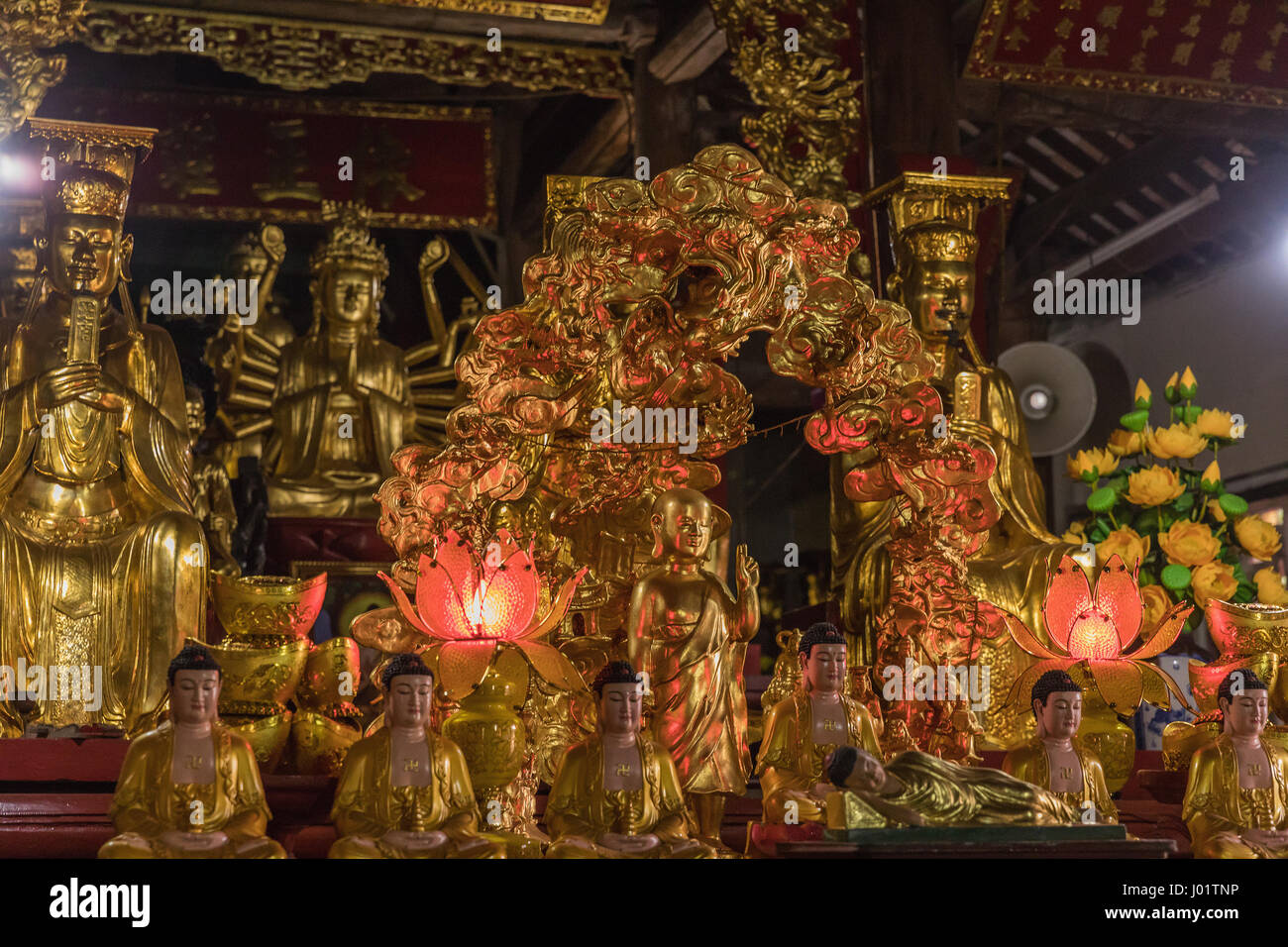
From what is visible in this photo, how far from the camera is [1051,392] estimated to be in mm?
8695

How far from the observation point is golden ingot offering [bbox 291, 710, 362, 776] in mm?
4301

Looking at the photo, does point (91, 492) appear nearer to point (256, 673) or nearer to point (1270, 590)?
point (256, 673)

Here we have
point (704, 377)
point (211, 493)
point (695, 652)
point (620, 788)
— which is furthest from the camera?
point (211, 493)

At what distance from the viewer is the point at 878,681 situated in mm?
4730

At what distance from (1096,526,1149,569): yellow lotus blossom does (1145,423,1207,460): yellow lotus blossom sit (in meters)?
0.28


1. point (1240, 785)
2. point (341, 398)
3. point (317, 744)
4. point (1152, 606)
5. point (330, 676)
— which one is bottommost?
point (1240, 785)

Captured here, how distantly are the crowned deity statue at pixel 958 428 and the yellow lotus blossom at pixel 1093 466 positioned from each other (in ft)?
0.50

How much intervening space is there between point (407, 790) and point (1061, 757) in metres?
1.58

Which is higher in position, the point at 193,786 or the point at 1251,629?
the point at 1251,629

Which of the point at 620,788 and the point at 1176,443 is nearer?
the point at 620,788

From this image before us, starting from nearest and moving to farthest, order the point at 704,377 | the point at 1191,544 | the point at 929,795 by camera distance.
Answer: the point at 929,795, the point at 704,377, the point at 1191,544

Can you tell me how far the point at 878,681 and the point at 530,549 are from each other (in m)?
1.03

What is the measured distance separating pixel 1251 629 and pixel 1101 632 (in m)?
0.51

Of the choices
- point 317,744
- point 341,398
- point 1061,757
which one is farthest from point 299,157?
point 1061,757
